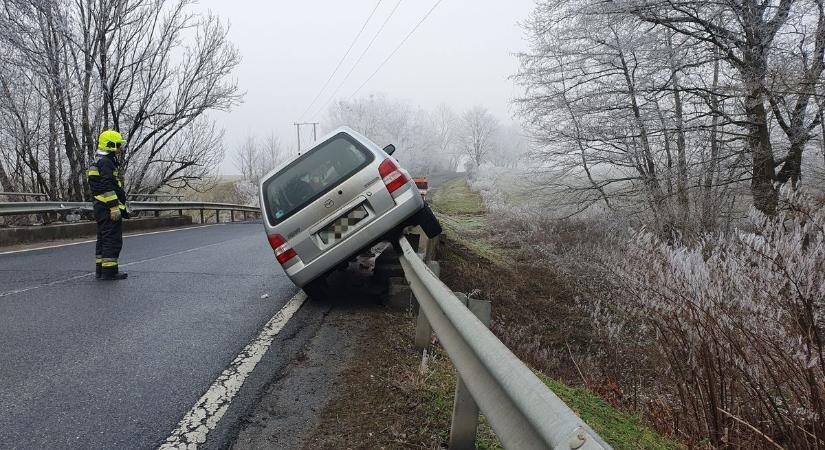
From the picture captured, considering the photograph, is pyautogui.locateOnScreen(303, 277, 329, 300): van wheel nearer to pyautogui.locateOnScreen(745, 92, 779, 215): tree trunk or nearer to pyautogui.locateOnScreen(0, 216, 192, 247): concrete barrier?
pyautogui.locateOnScreen(745, 92, 779, 215): tree trunk

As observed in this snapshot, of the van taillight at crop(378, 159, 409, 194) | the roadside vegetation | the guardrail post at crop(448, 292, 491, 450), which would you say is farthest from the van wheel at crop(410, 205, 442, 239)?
the guardrail post at crop(448, 292, 491, 450)

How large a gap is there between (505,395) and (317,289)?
153 inches

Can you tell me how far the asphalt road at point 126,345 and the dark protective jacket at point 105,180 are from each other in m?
1.01

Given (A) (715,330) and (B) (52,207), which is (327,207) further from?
(B) (52,207)

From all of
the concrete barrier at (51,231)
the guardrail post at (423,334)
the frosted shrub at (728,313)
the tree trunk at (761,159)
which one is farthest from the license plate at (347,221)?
the concrete barrier at (51,231)

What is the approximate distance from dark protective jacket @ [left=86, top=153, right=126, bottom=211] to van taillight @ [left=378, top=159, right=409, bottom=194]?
3.97 metres

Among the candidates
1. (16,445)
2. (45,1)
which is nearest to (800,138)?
(16,445)

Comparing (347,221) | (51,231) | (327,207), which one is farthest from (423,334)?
(51,231)

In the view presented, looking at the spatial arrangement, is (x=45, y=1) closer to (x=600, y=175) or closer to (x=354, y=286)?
(x=354, y=286)

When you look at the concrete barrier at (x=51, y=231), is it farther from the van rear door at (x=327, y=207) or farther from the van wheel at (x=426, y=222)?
the van wheel at (x=426, y=222)

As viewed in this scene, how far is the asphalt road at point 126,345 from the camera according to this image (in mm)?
2469

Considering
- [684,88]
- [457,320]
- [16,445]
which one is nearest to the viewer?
[457,320]

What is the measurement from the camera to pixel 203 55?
1748 cm

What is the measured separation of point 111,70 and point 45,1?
283 cm
